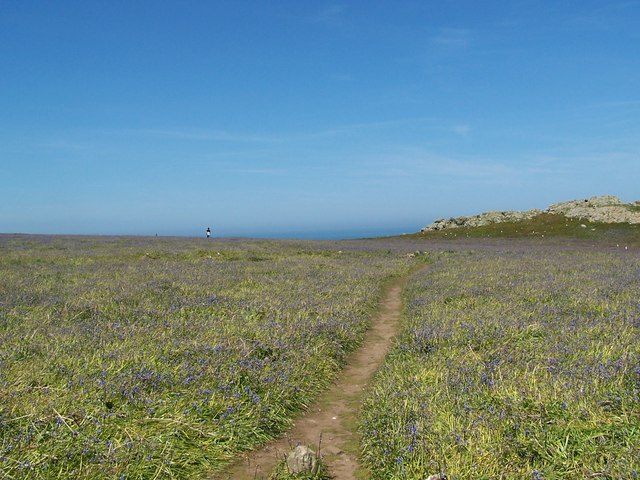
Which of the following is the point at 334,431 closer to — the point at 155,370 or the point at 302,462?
the point at 302,462

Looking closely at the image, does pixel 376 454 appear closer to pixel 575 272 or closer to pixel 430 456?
pixel 430 456

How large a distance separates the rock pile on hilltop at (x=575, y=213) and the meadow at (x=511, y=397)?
204 feet

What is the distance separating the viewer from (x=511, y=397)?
6562mm

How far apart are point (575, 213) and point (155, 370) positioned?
77.2 metres

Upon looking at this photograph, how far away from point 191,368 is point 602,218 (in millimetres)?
72075

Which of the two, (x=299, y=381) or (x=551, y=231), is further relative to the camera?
(x=551, y=231)

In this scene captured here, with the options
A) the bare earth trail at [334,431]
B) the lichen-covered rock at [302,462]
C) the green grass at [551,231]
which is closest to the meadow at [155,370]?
the bare earth trail at [334,431]

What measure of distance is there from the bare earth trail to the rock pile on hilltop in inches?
2618

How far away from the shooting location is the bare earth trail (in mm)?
6078

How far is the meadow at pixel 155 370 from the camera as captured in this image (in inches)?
223

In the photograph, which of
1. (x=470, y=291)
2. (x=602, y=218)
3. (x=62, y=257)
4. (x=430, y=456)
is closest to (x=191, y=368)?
(x=430, y=456)

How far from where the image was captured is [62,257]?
30.5 metres

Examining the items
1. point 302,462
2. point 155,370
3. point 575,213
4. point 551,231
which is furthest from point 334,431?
point 575,213

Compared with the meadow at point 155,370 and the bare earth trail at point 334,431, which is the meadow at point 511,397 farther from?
the meadow at point 155,370
